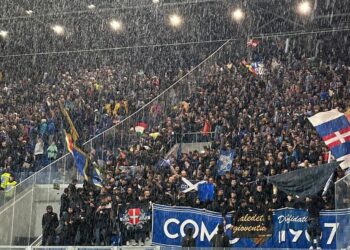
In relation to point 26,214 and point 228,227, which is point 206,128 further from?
point 228,227

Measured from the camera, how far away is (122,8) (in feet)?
106

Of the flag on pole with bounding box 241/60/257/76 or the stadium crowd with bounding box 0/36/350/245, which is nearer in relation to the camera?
the stadium crowd with bounding box 0/36/350/245

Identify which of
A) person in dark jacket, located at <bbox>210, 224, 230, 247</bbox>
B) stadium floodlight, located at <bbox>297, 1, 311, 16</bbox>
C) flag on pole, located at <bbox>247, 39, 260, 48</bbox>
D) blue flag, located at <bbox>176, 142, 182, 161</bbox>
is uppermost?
stadium floodlight, located at <bbox>297, 1, 311, 16</bbox>

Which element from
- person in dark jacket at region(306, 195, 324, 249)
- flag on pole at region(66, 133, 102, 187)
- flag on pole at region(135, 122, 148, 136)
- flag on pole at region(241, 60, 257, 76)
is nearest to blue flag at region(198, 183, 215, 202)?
person in dark jacket at region(306, 195, 324, 249)

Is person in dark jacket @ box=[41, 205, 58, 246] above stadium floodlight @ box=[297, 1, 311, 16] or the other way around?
the other way around

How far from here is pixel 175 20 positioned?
33.5 m

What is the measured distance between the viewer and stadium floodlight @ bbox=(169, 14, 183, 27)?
33.2m

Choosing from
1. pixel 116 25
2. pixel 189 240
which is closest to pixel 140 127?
pixel 189 240

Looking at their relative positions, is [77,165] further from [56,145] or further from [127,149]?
[56,145]

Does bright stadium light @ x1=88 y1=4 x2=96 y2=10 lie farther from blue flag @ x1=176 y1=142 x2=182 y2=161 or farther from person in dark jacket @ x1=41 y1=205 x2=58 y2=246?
person in dark jacket @ x1=41 y1=205 x2=58 y2=246

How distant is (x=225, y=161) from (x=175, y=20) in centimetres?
1608

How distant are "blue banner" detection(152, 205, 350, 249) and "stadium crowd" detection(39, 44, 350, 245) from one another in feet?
0.96

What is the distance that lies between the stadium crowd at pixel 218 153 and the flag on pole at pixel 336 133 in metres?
0.39

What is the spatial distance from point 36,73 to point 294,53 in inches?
498
